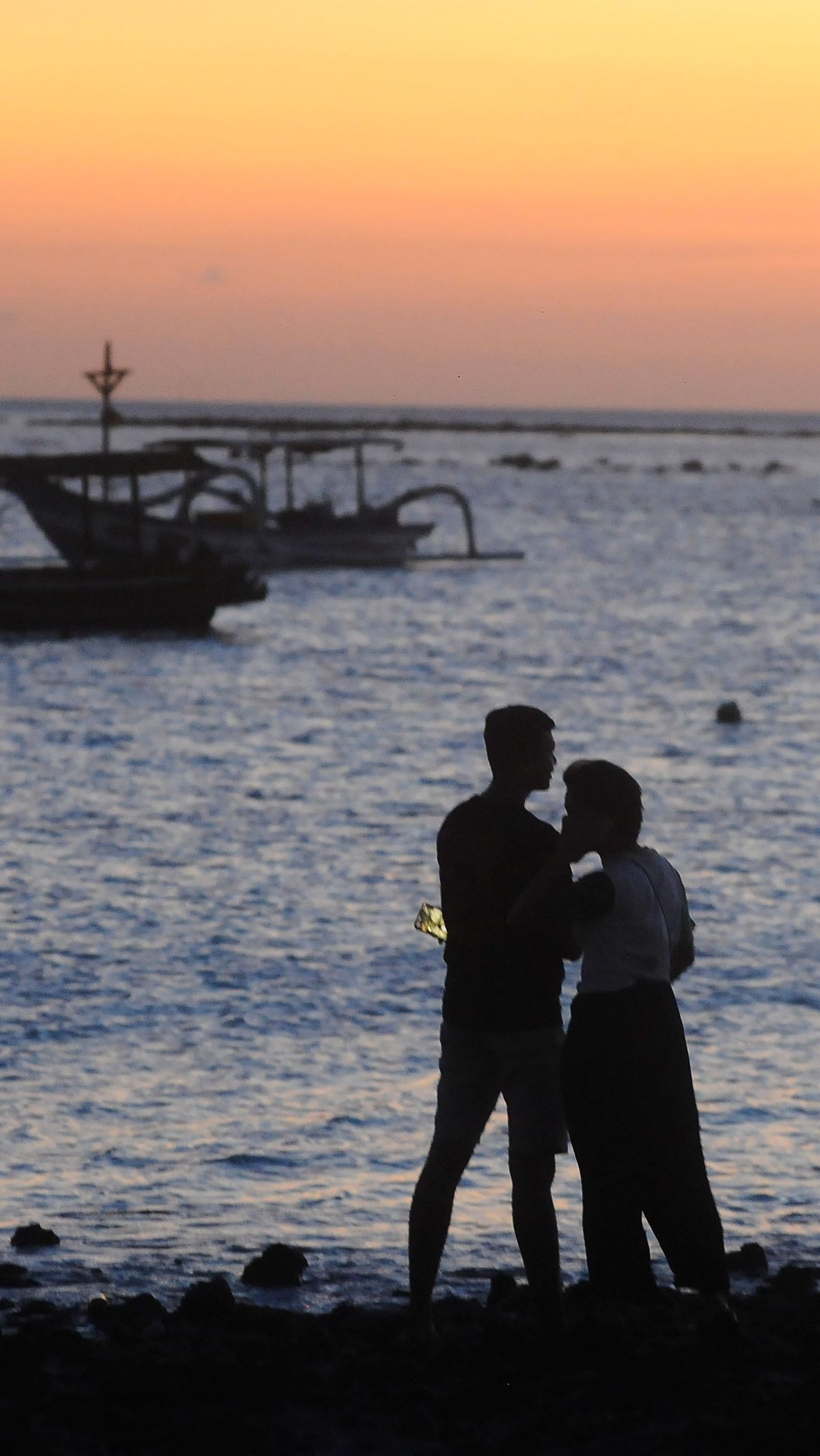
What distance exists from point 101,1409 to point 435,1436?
0.90m

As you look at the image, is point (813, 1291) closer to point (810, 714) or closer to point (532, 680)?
point (810, 714)

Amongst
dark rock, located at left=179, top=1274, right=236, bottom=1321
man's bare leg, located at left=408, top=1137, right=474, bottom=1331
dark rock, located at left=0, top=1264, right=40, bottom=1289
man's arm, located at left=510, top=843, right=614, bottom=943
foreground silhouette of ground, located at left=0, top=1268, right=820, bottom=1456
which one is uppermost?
man's arm, located at left=510, top=843, right=614, bottom=943

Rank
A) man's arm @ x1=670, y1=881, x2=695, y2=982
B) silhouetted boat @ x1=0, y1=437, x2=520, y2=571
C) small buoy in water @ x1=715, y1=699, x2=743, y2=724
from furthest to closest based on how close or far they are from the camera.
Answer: silhouetted boat @ x1=0, y1=437, x2=520, y2=571
small buoy in water @ x1=715, y1=699, x2=743, y2=724
man's arm @ x1=670, y1=881, x2=695, y2=982

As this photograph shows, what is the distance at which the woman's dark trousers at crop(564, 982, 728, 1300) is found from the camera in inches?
225

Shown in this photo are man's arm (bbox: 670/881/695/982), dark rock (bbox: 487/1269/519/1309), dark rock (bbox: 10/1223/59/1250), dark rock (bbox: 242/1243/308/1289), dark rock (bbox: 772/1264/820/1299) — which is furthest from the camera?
dark rock (bbox: 10/1223/59/1250)

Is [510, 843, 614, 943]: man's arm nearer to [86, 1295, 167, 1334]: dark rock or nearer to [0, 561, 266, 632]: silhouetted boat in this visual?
[86, 1295, 167, 1334]: dark rock

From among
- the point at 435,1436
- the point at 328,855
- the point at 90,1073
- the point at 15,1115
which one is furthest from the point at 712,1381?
the point at 328,855

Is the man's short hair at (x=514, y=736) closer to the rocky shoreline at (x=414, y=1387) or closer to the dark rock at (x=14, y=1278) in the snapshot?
the rocky shoreline at (x=414, y=1387)

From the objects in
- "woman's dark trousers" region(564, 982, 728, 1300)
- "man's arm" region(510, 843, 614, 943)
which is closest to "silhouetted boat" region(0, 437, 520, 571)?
"woman's dark trousers" region(564, 982, 728, 1300)

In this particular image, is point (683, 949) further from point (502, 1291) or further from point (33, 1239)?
point (33, 1239)

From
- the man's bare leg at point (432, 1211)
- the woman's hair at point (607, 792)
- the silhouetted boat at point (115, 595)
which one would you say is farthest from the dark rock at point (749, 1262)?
the silhouetted boat at point (115, 595)

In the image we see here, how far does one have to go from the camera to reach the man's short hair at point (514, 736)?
18.3 ft

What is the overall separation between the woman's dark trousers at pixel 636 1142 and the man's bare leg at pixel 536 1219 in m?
0.13

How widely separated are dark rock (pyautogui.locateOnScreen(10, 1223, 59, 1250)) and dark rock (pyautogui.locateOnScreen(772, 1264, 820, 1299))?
9.10ft
